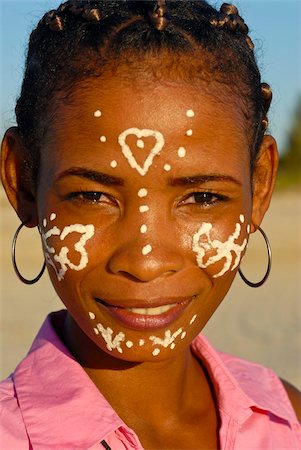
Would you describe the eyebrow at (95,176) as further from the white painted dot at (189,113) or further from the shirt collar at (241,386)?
the shirt collar at (241,386)

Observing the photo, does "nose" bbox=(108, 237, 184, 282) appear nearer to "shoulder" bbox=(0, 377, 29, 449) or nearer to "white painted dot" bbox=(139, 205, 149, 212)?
"white painted dot" bbox=(139, 205, 149, 212)

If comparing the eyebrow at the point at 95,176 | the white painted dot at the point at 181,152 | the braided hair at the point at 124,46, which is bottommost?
the eyebrow at the point at 95,176

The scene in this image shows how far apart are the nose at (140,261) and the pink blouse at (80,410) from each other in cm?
44

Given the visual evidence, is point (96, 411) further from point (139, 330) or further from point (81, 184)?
point (81, 184)

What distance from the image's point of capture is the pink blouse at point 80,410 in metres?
2.29

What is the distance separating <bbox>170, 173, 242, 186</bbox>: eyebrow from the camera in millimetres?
2283

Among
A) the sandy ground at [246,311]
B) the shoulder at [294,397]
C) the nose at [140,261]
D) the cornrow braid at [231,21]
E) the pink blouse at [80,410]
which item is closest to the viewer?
the nose at [140,261]

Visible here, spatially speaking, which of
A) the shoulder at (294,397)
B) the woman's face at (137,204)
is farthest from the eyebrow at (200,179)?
the shoulder at (294,397)

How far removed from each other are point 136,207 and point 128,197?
0.14ft

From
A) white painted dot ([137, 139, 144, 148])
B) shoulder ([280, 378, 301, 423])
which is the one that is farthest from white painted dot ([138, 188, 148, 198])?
shoulder ([280, 378, 301, 423])

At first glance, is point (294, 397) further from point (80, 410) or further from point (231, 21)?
point (231, 21)

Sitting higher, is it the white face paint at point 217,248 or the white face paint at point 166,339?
the white face paint at point 217,248

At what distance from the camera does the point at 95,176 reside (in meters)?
2.27

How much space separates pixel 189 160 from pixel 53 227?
47 centimetres
